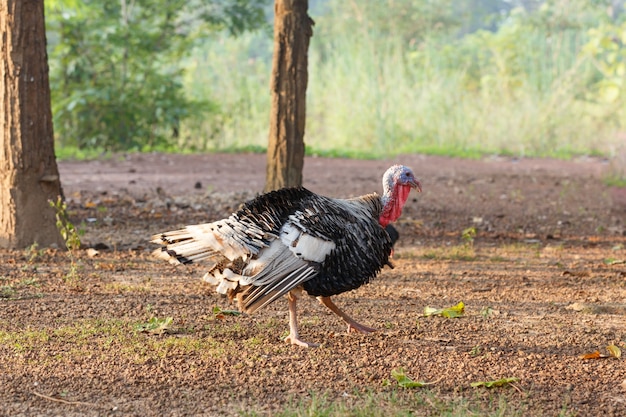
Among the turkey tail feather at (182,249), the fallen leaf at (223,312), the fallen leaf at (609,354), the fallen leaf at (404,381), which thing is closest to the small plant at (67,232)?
the fallen leaf at (223,312)

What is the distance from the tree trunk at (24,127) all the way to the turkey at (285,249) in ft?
8.21

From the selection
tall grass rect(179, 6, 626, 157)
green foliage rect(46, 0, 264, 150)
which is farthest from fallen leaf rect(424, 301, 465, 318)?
green foliage rect(46, 0, 264, 150)

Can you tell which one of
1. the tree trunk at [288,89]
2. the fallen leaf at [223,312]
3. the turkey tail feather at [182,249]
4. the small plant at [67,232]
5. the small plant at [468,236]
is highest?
the tree trunk at [288,89]

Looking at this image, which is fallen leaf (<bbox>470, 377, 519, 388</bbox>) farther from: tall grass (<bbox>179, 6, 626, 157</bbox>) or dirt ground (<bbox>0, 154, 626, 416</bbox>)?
tall grass (<bbox>179, 6, 626, 157</bbox>)

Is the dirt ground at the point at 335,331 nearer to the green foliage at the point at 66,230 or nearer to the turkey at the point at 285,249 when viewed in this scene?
the green foliage at the point at 66,230

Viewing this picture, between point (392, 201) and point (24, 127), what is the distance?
3.15 meters

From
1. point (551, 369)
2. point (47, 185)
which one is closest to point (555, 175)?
point (47, 185)

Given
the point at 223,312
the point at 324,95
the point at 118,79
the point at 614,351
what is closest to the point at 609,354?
the point at 614,351

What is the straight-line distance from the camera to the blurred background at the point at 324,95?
1664 cm

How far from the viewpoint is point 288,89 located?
7.69 metres

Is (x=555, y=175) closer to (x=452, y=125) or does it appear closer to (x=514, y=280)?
(x=452, y=125)

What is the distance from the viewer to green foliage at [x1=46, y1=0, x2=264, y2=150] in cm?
1648

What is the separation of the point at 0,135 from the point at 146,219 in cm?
230

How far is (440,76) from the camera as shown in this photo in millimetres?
20172
